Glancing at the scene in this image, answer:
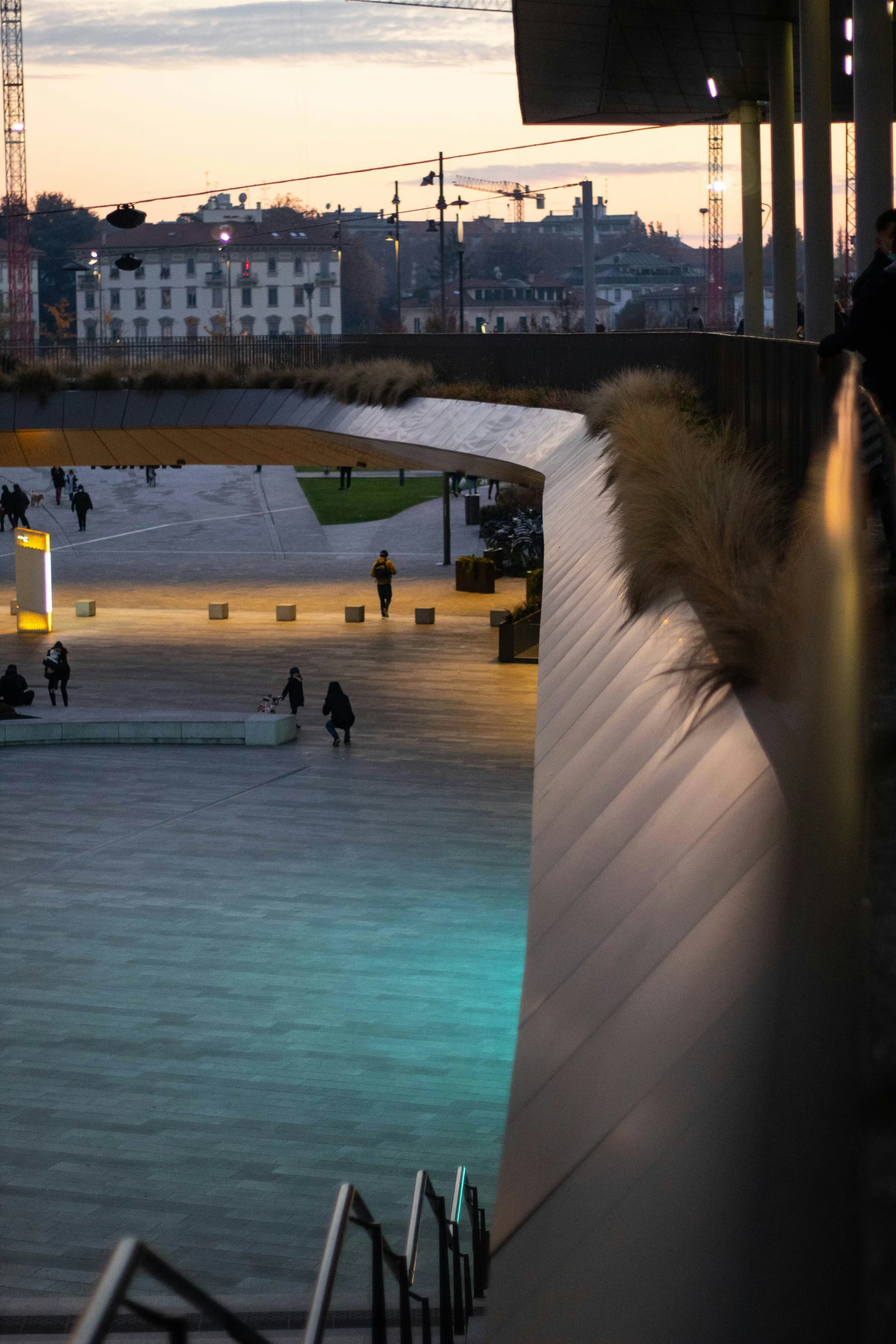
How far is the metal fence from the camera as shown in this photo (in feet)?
26.7

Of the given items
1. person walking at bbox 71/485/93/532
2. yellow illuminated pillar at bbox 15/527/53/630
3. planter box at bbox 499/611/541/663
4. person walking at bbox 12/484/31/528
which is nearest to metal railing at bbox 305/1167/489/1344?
planter box at bbox 499/611/541/663

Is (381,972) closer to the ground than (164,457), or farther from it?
closer to the ground

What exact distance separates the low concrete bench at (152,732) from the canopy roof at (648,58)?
10.6 metres

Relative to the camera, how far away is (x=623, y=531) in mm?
8289

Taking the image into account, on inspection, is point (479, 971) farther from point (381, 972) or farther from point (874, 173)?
point (874, 173)

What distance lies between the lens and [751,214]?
27.3 m

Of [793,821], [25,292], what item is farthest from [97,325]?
[793,821]

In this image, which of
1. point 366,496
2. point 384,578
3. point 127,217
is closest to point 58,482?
point 366,496

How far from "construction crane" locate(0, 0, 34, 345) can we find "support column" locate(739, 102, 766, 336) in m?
72.4

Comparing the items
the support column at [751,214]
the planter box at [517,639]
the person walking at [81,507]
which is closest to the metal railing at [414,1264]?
the planter box at [517,639]

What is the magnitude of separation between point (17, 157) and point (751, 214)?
286ft

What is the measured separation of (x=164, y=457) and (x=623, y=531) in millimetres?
30461

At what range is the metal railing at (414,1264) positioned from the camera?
2.91 m

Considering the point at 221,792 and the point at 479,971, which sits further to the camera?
the point at 221,792
